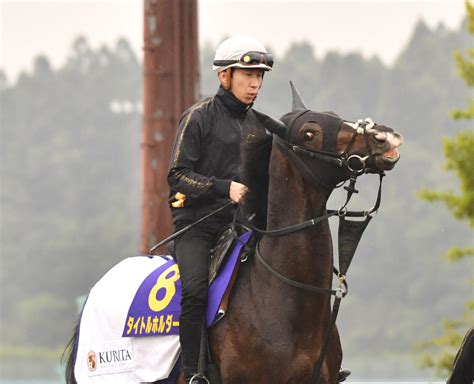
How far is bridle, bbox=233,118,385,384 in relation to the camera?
838 centimetres

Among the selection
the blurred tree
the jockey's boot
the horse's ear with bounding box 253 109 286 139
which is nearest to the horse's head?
the horse's ear with bounding box 253 109 286 139

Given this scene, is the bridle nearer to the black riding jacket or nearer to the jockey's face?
the black riding jacket

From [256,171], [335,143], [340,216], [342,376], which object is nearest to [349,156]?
[335,143]

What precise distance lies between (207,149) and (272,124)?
2.92 feet

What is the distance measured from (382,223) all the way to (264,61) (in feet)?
178

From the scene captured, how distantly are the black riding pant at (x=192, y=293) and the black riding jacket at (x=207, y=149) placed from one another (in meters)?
0.24

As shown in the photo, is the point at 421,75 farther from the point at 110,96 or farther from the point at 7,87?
the point at 7,87

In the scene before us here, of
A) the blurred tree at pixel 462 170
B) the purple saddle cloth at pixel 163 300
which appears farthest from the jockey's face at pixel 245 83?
the blurred tree at pixel 462 170

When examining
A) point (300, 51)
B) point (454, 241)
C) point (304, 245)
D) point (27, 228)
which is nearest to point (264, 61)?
point (304, 245)

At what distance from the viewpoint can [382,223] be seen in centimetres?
6288

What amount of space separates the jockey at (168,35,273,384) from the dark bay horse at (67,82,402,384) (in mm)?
240

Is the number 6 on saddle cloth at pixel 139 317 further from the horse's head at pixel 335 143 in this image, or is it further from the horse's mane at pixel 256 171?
the horse's head at pixel 335 143

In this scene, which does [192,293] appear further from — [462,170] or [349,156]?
[462,170]

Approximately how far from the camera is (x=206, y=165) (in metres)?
9.30
